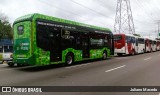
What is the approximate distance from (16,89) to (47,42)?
6156 millimetres

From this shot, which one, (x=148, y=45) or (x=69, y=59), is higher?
(x=148, y=45)

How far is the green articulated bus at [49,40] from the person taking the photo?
41.4 ft

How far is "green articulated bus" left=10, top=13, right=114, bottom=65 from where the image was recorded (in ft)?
Answer: 41.4

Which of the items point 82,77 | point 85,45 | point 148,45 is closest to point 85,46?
point 85,45

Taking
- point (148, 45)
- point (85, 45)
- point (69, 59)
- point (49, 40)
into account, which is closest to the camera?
point (49, 40)

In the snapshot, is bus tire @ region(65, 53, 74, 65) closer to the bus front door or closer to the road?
the bus front door

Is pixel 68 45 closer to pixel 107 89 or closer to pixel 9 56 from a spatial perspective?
pixel 9 56

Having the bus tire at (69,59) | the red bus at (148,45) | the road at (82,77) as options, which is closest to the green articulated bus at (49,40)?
the bus tire at (69,59)

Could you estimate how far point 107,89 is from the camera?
740 centimetres

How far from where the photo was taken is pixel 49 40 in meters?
13.6

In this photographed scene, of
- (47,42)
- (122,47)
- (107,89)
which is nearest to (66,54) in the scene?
(47,42)

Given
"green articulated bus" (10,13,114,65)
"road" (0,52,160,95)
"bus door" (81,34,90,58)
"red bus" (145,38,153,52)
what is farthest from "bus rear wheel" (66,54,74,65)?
"red bus" (145,38,153,52)

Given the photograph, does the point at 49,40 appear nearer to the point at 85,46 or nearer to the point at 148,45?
the point at 85,46

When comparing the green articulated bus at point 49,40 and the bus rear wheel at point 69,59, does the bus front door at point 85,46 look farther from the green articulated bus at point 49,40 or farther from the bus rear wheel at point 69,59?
the bus rear wheel at point 69,59
